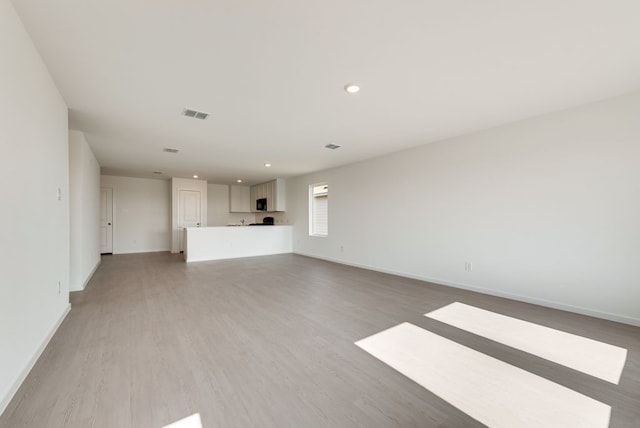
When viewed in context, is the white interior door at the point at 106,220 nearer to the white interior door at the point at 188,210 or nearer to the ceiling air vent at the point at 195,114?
the white interior door at the point at 188,210

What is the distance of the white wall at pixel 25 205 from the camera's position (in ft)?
5.04

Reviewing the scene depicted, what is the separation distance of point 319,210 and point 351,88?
16.2 ft

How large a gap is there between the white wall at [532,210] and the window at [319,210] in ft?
6.74

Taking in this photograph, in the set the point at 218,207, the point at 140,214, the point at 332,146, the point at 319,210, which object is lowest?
the point at 140,214

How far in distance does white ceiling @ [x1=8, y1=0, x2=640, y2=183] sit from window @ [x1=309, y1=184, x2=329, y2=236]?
341 cm

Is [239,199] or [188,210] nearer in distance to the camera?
[188,210]

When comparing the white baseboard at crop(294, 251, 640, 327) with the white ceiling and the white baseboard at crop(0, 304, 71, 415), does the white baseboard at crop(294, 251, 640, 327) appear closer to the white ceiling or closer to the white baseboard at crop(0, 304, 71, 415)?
the white ceiling

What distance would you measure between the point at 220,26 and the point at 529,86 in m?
2.92

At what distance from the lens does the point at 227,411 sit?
4.86 ft

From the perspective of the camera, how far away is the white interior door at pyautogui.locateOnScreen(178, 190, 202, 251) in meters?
8.23

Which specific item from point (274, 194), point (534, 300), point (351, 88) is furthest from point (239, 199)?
point (534, 300)

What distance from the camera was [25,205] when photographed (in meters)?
1.82

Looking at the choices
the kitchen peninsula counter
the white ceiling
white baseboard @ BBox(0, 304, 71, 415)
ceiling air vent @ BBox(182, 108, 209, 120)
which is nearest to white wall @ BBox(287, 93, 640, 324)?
the white ceiling

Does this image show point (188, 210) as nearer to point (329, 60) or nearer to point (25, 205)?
point (25, 205)
